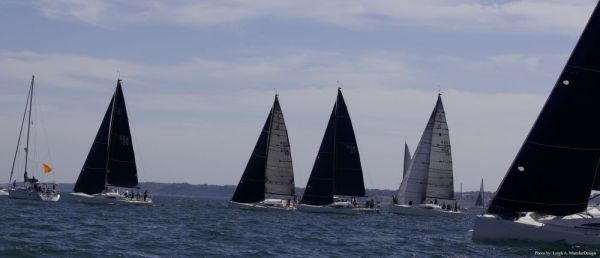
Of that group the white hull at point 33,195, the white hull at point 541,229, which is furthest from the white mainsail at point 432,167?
the white hull at point 541,229

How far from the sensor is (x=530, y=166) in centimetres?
4019

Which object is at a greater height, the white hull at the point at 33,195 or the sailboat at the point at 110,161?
the sailboat at the point at 110,161

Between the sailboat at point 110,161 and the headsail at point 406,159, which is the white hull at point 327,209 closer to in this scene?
the sailboat at point 110,161

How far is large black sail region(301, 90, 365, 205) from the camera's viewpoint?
79.1 meters

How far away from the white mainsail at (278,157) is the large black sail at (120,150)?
11.2 m

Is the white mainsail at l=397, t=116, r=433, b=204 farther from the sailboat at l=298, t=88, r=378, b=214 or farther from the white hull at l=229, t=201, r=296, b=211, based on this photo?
the white hull at l=229, t=201, r=296, b=211

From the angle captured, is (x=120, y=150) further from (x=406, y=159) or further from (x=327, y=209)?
(x=406, y=159)

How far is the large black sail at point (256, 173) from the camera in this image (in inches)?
3091

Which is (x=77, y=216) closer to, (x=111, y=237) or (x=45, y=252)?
(x=111, y=237)

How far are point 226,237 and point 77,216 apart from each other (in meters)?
16.5

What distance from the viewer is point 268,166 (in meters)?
78.8

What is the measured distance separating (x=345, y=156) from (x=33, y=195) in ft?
89.6

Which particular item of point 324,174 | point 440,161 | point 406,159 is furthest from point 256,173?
point 406,159

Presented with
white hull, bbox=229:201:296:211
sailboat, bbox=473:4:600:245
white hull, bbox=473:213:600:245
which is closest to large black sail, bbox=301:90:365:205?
white hull, bbox=229:201:296:211
